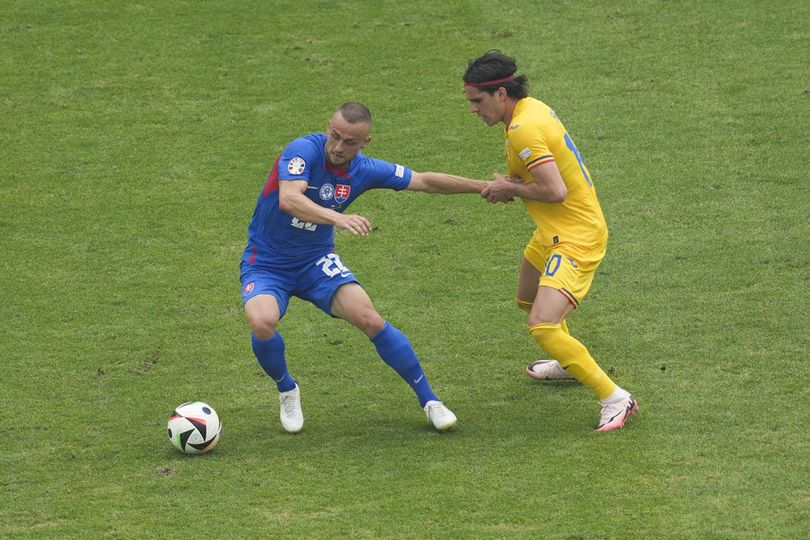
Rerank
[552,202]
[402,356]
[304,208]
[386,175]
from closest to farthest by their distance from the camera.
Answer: [304,208]
[552,202]
[402,356]
[386,175]

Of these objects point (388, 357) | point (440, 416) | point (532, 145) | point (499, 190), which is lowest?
point (440, 416)

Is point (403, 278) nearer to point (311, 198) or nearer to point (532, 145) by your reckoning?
point (311, 198)

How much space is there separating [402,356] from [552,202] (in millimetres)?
1399

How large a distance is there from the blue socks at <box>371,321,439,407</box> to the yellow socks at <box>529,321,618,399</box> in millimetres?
802

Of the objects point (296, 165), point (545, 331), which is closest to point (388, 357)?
point (545, 331)

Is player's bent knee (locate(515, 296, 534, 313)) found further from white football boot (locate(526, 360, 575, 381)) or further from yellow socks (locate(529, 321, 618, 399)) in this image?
yellow socks (locate(529, 321, 618, 399))

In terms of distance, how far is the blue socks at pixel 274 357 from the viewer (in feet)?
25.9

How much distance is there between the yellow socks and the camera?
7828 millimetres

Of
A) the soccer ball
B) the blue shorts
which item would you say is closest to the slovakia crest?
the blue shorts

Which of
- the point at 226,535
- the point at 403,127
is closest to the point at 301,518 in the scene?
the point at 226,535

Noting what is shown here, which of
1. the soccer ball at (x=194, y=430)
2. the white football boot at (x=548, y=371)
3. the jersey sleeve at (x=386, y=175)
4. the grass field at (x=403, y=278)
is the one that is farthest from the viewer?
the white football boot at (x=548, y=371)

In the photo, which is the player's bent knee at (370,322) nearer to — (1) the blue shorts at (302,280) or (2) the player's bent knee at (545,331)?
(1) the blue shorts at (302,280)

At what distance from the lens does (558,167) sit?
7992 millimetres

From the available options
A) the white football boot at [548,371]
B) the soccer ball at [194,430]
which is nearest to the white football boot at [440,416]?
the white football boot at [548,371]
